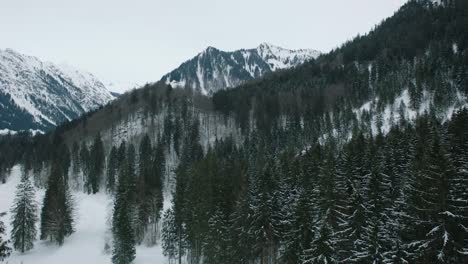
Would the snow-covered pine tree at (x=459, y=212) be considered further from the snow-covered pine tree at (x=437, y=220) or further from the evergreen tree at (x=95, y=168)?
the evergreen tree at (x=95, y=168)

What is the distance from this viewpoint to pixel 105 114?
197 meters

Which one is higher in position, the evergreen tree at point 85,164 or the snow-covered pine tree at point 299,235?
the evergreen tree at point 85,164

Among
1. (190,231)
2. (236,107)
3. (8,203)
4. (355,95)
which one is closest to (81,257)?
(190,231)

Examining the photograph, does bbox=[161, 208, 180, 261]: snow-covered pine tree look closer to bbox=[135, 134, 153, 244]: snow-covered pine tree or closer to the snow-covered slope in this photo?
the snow-covered slope

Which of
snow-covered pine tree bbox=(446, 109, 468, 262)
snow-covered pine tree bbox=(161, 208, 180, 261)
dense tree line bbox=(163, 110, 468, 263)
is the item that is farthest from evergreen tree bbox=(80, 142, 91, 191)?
snow-covered pine tree bbox=(446, 109, 468, 262)

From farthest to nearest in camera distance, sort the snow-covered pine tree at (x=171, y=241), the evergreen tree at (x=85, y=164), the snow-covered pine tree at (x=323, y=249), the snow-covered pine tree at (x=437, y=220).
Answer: the evergreen tree at (x=85, y=164)
the snow-covered pine tree at (x=171, y=241)
the snow-covered pine tree at (x=323, y=249)
the snow-covered pine tree at (x=437, y=220)

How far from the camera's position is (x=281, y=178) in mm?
57000

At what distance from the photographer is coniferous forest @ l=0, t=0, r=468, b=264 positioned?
29731 millimetres

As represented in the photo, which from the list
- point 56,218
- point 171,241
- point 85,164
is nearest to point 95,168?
point 85,164

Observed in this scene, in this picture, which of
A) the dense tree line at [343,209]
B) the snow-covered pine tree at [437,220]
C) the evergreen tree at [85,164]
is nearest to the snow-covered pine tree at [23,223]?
the dense tree line at [343,209]

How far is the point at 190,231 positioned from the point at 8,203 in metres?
84.7

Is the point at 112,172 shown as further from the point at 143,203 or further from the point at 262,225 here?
the point at 262,225

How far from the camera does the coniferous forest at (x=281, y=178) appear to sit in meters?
29.7

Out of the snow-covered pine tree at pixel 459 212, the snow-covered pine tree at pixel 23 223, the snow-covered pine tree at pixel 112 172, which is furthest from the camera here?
the snow-covered pine tree at pixel 112 172
